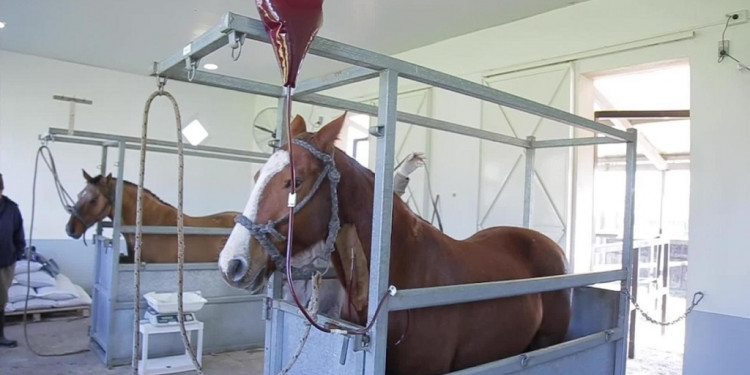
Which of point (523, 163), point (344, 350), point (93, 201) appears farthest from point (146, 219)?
point (344, 350)

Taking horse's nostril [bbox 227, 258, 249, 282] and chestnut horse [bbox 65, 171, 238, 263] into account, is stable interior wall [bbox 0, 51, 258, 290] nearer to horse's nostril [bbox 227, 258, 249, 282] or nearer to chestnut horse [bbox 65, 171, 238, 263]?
chestnut horse [bbox 65, 171, 238, 263]

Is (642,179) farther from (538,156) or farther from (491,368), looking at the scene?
(491,368)

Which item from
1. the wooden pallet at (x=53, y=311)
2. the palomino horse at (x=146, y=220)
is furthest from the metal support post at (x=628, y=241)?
the wooden pallet at (x=53, y=311)

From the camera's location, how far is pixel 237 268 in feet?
4.23

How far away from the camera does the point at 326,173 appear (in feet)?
4.64

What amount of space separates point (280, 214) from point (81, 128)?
680 centimetres

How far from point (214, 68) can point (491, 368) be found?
6.51 meters

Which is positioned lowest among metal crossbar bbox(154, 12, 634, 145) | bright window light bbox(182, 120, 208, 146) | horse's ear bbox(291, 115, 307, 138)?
horse's ear bbox(291, 115, 307, 138)

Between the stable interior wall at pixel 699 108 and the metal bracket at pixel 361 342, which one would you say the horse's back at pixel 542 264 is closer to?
the metal bracket at pixel 361 342

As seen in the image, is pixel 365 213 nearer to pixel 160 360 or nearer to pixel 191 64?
pixel 191 64

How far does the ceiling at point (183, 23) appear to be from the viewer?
456cm

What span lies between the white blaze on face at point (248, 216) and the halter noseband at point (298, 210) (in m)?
0.02

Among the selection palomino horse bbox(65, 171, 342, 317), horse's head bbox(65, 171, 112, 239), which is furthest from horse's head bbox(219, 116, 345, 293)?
horse's head bbox(65, 171, 112, 239)

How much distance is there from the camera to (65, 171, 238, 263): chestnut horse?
173 inches
